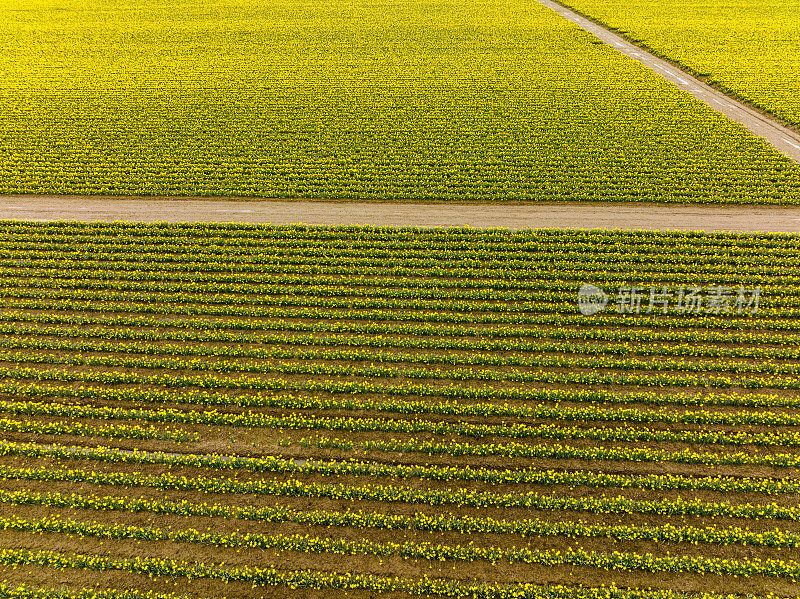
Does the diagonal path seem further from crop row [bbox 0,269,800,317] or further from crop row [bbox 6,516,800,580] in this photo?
crop row [bbox 6,516,800,580]

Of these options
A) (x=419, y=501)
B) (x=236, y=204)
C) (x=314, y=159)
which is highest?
(x=314, y=159)

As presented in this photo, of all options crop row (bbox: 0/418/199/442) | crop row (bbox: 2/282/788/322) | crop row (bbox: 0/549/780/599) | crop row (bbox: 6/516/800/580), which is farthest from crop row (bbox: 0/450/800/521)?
crop row (bbox: 2/282/788/322)

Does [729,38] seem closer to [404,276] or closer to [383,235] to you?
[383,235]

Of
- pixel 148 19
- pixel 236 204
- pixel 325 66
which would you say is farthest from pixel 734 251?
pixel 148 19

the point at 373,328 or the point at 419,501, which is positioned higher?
the point at 373,328

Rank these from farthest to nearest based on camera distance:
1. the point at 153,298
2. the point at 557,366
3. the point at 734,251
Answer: the point at 734,251 < the point at 153,298 < the point at 557,366

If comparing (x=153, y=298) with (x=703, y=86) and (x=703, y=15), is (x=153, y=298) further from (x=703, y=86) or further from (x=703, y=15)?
(x=703, y=15)

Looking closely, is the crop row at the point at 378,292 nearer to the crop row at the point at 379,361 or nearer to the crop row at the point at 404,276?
the crop row at the point at 404,276

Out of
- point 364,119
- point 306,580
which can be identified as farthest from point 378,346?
point 364,119
